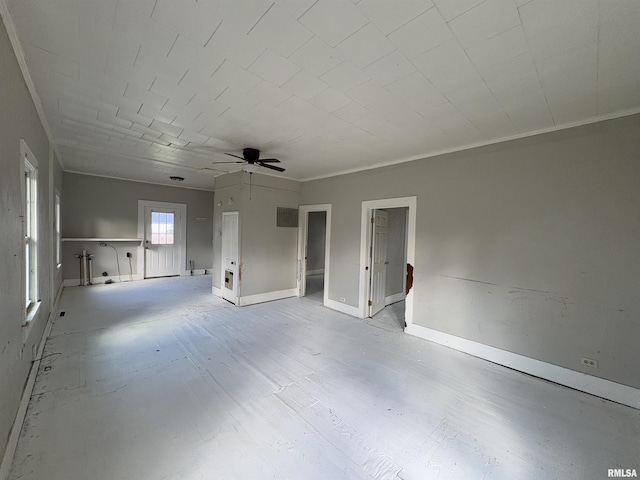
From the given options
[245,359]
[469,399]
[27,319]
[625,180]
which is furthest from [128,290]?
[625,180]

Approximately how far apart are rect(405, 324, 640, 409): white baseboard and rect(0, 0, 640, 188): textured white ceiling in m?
2.52

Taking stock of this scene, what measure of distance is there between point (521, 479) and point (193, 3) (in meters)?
A: 3.31

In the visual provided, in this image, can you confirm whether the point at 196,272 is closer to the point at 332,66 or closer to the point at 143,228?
the point at 143,228

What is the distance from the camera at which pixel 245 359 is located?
2883 millimetres

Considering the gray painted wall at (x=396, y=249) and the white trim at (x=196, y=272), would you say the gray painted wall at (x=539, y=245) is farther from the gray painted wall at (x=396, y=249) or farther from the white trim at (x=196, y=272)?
the white trim at (x=196, y=272)

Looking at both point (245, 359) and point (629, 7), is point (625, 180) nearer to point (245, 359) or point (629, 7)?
point (629, 7)

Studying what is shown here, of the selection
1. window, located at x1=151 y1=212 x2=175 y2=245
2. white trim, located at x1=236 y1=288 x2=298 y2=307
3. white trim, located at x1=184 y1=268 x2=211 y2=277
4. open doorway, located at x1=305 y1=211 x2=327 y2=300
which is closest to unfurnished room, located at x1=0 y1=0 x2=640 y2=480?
white trim, located at x1=236 y1=288 x2=298 y2=307

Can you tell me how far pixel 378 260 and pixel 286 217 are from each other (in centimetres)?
221

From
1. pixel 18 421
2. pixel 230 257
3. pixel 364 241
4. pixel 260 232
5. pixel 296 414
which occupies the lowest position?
pixel 296 414

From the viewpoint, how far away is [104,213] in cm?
641

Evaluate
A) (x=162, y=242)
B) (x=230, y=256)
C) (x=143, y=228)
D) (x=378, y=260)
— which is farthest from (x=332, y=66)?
(x=162, y=242)

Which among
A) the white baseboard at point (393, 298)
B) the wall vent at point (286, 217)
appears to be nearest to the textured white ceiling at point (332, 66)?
the wall vent at point (286, 217)

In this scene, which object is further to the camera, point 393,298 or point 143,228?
point 143,228

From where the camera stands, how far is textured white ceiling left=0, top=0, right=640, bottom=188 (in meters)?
1.36
